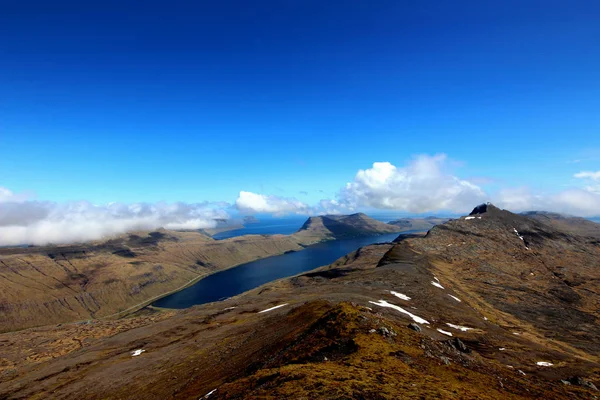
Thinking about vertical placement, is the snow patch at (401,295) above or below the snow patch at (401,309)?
below

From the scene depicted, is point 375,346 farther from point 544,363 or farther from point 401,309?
point 401,309

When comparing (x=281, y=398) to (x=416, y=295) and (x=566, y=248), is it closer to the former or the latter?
(x=416, y=295)

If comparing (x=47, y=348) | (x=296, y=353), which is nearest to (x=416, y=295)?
(x=296, y=353)

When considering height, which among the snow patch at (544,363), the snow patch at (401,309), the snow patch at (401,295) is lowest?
the snow patch at (544,363)

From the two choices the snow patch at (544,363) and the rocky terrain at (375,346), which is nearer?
the rocky terrain at (375,346)

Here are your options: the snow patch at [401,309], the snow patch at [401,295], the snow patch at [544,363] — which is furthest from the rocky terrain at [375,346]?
the snow patch at [401,295]

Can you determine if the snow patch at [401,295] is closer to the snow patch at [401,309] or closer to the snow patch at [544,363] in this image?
the snow patch at [401,309]

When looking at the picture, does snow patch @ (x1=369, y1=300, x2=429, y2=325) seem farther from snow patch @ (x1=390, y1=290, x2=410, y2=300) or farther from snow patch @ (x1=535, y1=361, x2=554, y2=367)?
snow patch @ (x1=535, y1=361, x2=554, y2=367)

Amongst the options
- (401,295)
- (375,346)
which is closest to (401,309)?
(401,295)
